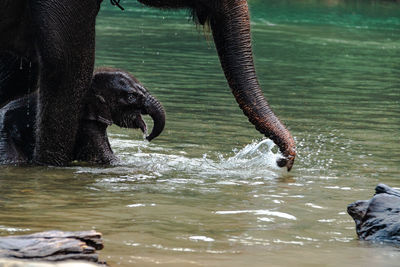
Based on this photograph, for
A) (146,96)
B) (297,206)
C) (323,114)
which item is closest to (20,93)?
(146,96)

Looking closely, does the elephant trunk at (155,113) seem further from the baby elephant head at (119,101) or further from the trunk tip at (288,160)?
the trunk tip at (288,160)

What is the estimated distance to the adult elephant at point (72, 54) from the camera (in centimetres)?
923

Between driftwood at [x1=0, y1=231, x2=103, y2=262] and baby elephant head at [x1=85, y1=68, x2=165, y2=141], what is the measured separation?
468 cm

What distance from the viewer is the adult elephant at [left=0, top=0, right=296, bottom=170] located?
9.23 metres

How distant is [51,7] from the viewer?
929 centimetres

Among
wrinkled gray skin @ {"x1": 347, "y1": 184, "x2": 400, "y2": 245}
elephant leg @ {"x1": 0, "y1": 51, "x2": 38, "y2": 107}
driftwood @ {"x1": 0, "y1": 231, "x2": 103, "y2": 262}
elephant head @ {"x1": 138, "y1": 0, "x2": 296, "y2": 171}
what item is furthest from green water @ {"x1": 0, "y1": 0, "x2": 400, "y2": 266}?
elephant leg @ {"x1": 0, "y1": 51, "x2": 38, "y2": 107}

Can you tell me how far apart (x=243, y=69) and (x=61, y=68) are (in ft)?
5.47

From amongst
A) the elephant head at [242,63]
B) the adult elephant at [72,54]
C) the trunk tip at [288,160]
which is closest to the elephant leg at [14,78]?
the adult elephant at [72,54]

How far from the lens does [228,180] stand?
9.30m

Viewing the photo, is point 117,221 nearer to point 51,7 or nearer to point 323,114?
point 51,7

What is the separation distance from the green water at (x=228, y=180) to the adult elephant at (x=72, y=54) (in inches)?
11.3

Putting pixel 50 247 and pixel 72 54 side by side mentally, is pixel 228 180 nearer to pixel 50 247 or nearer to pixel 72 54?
pixel 72 54

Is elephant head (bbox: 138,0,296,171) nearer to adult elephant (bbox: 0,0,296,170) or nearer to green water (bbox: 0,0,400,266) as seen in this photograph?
adult elephant (bbox: 0,0,296,170)

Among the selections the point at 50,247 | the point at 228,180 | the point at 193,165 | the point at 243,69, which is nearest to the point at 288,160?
the point at 228,180
